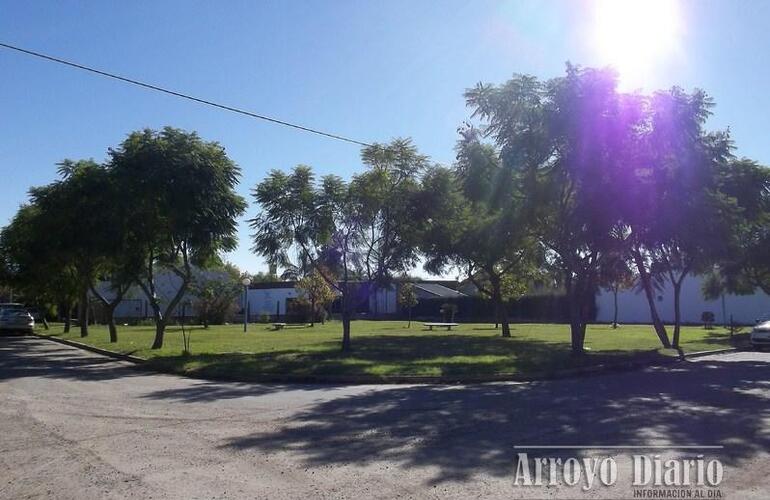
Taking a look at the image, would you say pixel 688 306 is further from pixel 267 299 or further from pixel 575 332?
pixel 575 332

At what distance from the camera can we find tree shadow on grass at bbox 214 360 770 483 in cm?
805

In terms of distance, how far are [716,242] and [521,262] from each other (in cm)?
1648

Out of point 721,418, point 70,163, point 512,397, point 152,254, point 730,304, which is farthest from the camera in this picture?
point 730,304

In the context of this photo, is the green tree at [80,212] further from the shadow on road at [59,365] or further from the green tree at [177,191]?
the shadow on road at [59,365]

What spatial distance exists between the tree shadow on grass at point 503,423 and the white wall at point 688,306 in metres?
44.7

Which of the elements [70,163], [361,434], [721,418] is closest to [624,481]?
[361,434]

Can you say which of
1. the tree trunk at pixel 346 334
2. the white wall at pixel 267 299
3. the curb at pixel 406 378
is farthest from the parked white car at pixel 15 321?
the white wall at pixel 267 299

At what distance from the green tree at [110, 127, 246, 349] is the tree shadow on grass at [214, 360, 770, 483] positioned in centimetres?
1036

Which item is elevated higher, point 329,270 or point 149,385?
point 329,270

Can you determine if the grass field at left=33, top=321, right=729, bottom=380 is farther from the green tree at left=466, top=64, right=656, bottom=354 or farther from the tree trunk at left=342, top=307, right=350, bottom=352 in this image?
the green tree at left=466, top=64, right=656, bottom=354

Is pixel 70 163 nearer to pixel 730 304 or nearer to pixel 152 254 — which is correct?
pixel 152 254

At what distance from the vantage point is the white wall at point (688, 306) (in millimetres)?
56406

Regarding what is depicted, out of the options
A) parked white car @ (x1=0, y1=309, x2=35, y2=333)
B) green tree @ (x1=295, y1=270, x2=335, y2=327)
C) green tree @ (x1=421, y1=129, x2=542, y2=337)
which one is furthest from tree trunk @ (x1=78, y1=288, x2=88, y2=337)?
green tree @ (x1=421, y1=129, x2=542, y2=337)

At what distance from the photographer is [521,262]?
3606 cm
